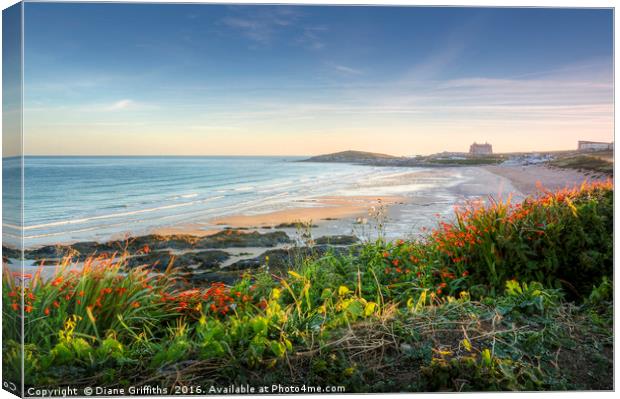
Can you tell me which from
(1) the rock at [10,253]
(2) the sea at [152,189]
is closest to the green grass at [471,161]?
(2) the sea at [152,189]

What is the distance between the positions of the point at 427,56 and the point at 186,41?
1.96m

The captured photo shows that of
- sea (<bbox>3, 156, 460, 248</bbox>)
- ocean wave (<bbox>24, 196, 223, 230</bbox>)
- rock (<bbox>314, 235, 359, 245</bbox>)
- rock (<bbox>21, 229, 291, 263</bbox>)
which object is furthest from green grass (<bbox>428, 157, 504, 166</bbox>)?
ocean wave (<bbox>24, 196, 223, 230</bbox>)

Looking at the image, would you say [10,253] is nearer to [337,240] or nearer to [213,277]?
[213,277]

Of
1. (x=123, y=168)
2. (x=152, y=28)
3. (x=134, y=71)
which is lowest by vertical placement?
(x=123, y=168)

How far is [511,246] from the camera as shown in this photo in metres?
5.05

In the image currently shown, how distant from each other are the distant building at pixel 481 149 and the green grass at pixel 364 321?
0.51 meters

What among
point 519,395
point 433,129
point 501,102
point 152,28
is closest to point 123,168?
point 152,28

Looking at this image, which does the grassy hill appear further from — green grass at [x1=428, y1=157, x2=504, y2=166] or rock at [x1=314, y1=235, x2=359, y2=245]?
rock at [x1=314, y1=235, x2=359, y2=245]

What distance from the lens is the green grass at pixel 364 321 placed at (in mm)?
4223

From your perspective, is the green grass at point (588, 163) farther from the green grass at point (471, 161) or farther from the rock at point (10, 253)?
the rock at point (10, 253)

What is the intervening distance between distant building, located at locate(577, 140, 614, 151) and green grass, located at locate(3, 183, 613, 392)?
0.39 m

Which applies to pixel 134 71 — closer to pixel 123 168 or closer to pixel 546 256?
pixel 123 168

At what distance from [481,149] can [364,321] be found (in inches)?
75.1

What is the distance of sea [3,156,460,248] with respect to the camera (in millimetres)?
4520
